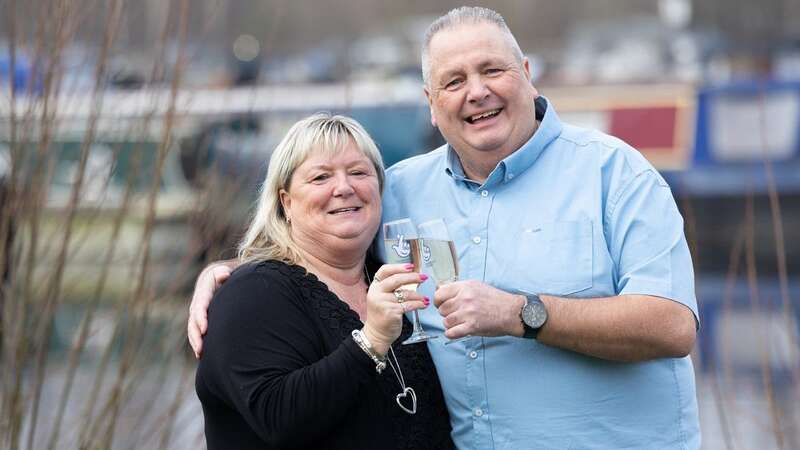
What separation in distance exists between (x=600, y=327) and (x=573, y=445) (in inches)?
13.2

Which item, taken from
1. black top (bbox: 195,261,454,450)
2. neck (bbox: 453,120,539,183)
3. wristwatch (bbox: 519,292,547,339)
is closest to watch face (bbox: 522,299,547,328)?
wristwatch (bbox: 519,292,547,339)

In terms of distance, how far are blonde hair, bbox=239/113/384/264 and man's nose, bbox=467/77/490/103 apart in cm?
31

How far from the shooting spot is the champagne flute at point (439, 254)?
3.03 meters

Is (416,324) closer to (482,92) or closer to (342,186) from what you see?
(342,186)

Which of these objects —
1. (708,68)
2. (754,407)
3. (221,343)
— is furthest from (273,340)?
(708,68)

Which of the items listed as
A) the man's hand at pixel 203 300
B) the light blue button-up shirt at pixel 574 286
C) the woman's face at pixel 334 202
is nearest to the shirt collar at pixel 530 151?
the light blue button-up shirt at pixel 574 286

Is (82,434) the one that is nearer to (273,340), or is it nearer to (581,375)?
(273,340)

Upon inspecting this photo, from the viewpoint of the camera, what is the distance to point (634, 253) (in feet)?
10.4

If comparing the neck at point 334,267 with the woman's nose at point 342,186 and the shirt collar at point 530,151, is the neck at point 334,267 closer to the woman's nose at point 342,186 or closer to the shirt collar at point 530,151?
the woman's nose at point 342,186

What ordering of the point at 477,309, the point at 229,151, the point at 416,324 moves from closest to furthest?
the point at 477,309 < the point at 416,324 < the point at 229,151

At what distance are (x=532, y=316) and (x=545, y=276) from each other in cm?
20

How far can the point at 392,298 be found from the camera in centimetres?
299

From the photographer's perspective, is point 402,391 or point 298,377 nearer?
point 298,377

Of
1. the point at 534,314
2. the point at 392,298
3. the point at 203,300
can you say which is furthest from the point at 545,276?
the point at 203,300
